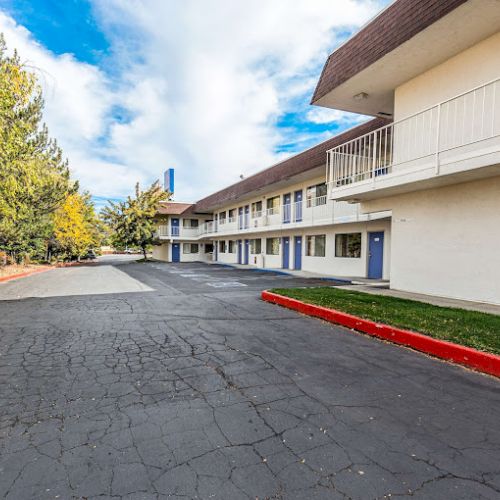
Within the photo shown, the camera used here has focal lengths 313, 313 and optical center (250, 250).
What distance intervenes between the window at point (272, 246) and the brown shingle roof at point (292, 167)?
4163 mm

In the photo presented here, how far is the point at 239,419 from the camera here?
2908 mm

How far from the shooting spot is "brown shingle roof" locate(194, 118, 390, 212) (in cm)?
1355

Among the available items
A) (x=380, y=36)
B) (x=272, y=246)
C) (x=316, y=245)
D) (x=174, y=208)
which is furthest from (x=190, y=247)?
(x=380, y=36)

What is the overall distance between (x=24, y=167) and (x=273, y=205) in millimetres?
15712

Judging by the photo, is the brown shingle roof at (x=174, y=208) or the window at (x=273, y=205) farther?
the brown shingle roof at (x=174, y=208)

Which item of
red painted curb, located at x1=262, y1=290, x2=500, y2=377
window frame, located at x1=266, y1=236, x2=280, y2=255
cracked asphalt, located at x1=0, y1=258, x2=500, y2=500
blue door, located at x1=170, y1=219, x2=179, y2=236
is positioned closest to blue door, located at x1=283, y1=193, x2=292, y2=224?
window frame, located at x1=266, y1=236, x2=280, y2=255

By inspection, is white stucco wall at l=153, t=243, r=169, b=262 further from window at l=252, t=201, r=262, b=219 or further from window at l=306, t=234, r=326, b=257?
window at l=306, t=234, r=326, b=257

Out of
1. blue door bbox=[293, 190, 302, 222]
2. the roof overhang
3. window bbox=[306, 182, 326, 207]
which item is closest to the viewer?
the roof overhang

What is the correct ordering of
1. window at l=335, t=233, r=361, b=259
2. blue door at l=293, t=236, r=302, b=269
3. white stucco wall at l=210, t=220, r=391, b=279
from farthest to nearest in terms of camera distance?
blue door at l=293, t=236, r=302, b=269
window at l=335, t=233, r=361, b=259
white stucco wall at l=210, t=220, r=391, b=279

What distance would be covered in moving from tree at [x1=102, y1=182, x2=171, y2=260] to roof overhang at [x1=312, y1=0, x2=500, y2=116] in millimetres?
25364

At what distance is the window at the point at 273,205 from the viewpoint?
23.0 metres

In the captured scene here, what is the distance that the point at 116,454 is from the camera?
7.89 feet

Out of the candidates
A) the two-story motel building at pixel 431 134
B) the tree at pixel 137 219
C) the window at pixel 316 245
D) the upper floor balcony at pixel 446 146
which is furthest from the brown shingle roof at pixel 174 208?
the upper floor balcony at pixel 446 146

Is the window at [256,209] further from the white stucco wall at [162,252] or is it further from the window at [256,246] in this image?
the white stucco wall at [162,252]
